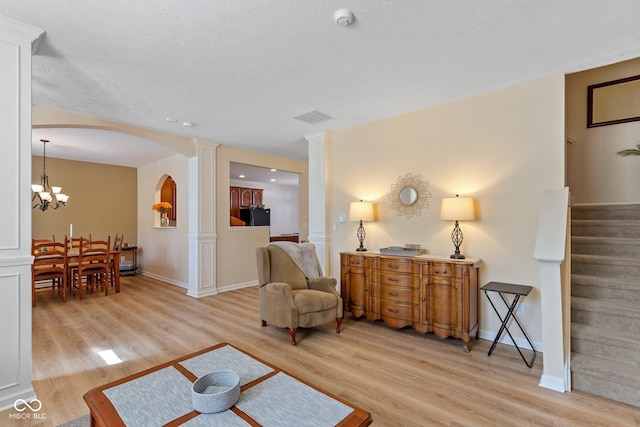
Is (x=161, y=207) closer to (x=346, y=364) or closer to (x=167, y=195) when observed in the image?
(x=167, y=195)

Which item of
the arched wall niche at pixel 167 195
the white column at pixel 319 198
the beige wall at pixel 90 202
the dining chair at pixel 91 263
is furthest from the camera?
the arched wall niche at pixel 167 195

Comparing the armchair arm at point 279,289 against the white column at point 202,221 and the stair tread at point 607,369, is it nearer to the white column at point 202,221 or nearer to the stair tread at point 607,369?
the white column at point 202,221

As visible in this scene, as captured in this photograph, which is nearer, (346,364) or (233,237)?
(346,364)

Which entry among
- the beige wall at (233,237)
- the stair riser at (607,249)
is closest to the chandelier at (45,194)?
the beige wall at (233,237)

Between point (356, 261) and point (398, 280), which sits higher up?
point (356, 261)

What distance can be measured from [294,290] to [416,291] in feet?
4.30

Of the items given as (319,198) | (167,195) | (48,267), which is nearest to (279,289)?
(319,198)

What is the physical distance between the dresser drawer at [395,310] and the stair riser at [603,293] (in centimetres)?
148

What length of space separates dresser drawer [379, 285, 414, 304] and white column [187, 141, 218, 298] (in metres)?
3.00

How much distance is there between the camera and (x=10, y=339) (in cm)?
200

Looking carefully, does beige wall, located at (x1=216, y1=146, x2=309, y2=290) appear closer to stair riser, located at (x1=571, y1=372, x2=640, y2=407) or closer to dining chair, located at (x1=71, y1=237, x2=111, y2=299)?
dining chair, located at (x1=71, y1=237, x2=111, y2=299)

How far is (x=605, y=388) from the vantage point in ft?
6.88

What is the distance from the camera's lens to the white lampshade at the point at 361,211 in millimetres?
3854

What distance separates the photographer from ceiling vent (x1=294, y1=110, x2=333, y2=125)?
375 centimetres
